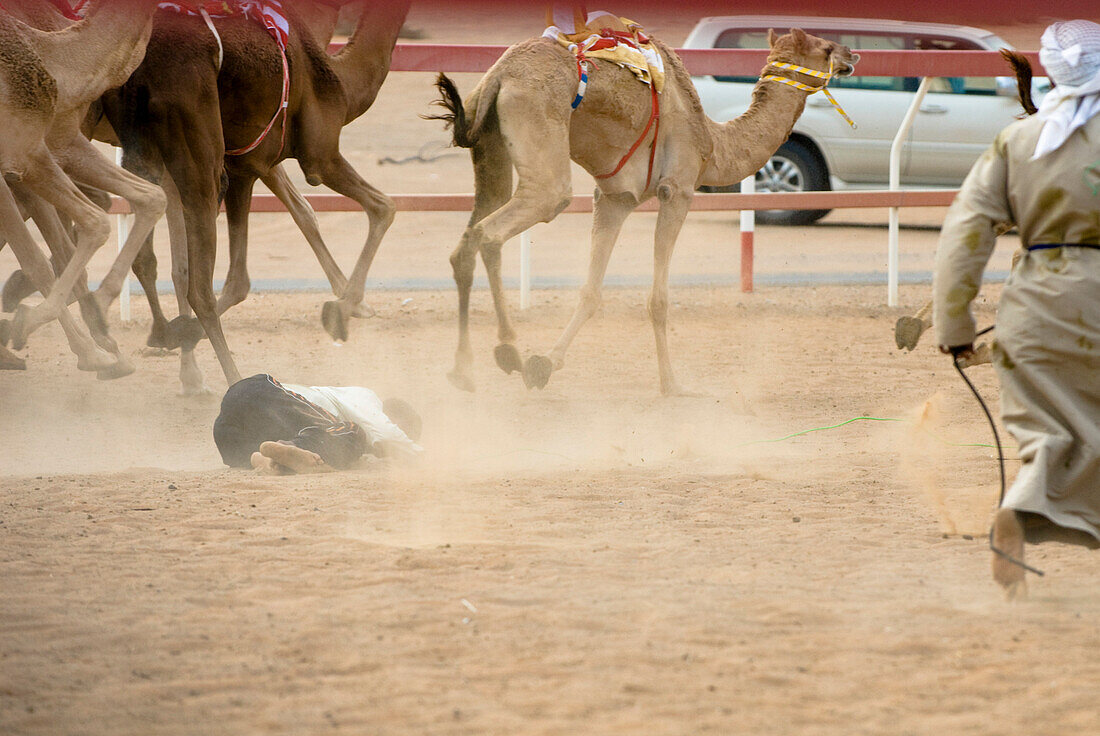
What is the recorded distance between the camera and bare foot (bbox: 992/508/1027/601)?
3.62 metres

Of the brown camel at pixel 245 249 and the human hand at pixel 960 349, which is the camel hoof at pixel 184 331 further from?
the human hand at pixel 960 349

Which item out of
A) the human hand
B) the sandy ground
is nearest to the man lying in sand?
the sandy ground

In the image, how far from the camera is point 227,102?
6.64m

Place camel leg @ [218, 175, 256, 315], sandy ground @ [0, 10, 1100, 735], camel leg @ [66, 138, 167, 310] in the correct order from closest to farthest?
sandy ground @ [0, 10, 1100, 735], camel leg @ [66, 138, 167, 310], camel leg @ [218, 175, 256, 315]

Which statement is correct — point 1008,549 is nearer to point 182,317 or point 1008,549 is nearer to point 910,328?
point 910,328

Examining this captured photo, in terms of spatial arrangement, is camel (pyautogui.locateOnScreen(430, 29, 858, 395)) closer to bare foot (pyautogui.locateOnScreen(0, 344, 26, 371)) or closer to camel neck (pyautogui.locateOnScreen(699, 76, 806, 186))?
camel neck (pyautogui.locateOnScreen(699, 76, 806, 186))

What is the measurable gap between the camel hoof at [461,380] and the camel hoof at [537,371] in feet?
1.16

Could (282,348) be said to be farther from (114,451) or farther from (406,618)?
(406,618)

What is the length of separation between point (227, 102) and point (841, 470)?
3.66 m

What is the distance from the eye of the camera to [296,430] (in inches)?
216

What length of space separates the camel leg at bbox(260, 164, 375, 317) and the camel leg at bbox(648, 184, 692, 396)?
167cm

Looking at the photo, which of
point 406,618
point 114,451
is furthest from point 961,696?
point 114,451

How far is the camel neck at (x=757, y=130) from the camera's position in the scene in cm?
771

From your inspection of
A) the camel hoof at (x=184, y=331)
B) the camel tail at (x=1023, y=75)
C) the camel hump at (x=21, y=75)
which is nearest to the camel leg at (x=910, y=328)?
the camel tail at (x=1023, y=75)
